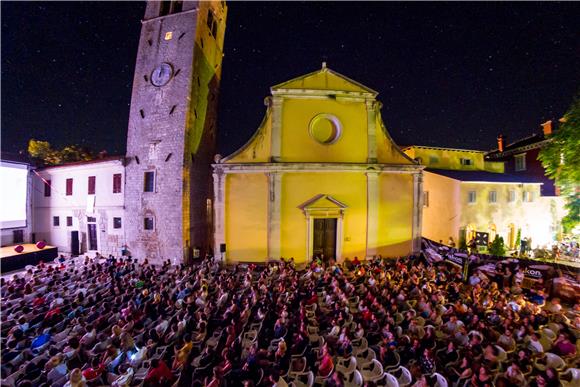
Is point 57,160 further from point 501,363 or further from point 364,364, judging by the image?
point 501,363

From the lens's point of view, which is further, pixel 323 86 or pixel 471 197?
pixel 471 197

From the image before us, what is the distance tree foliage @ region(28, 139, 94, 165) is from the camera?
27.1 metres

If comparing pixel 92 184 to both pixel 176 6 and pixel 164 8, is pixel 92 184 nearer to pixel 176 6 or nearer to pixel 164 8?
pixel 164 8

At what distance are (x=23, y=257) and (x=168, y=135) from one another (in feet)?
44.4

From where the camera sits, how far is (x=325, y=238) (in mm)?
15555

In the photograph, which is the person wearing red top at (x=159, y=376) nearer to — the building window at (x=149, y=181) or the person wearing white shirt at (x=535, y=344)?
the person wearing white shirt at (x=535, y=344)

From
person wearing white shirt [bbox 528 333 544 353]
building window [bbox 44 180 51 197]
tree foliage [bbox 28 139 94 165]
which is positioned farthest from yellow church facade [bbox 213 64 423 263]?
tree foliage [bbox 28 139 94 165]

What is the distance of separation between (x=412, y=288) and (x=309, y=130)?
10.6 metres

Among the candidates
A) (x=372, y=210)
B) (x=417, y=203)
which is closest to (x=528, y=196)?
(x=417, y=203)

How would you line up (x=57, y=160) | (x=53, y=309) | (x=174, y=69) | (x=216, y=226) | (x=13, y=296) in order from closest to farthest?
1. (x=53, y=309)
2. (x=13, y=296)
3. (x=216, y=226)
4. (x=174, y=69)
5. (x=57, y=160)

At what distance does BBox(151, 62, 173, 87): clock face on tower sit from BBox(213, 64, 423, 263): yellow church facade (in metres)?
8.30

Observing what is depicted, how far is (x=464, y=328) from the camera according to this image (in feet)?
23.3

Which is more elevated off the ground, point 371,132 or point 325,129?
point 325,129

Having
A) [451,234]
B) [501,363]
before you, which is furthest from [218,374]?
[451,234]
